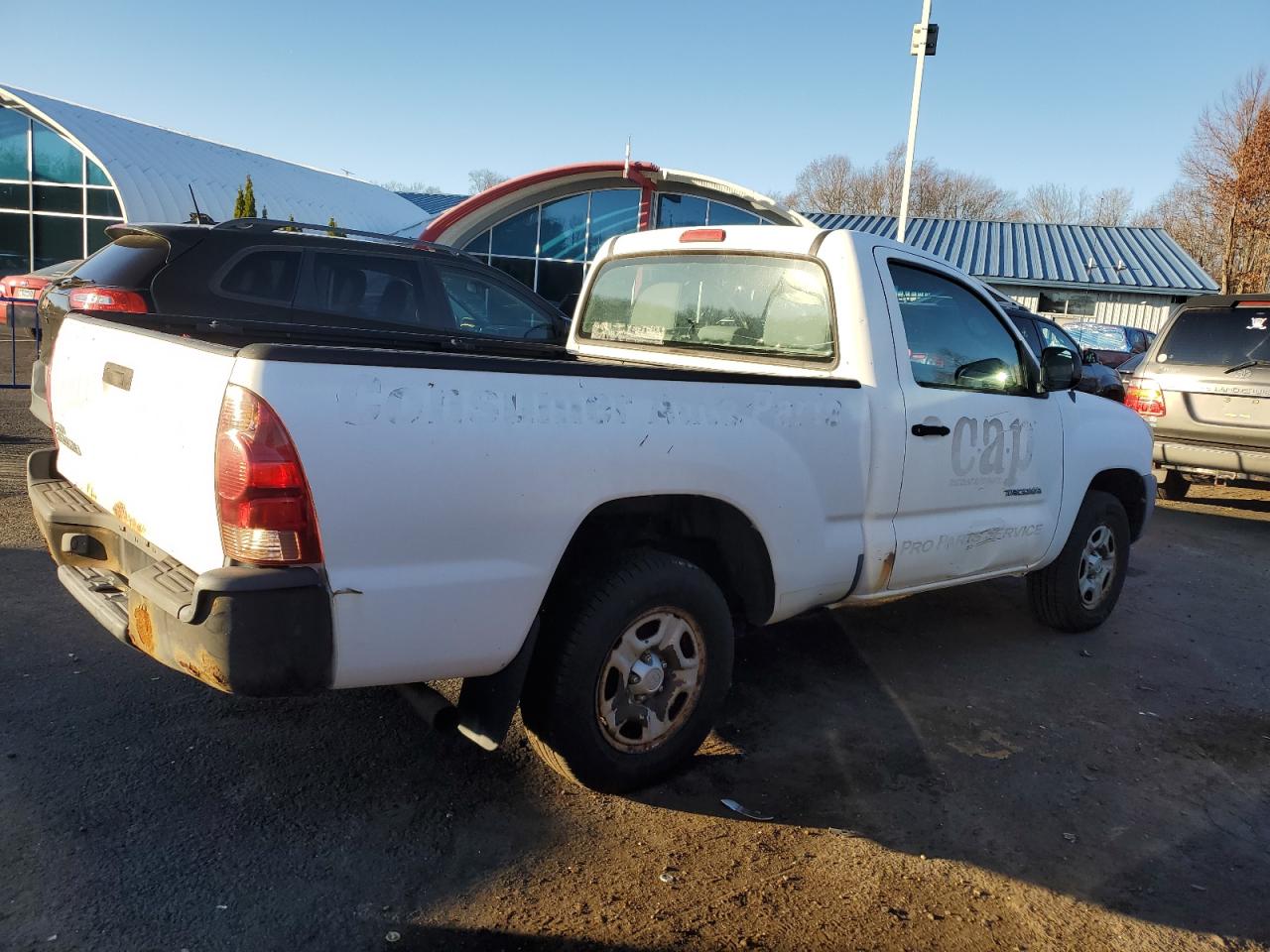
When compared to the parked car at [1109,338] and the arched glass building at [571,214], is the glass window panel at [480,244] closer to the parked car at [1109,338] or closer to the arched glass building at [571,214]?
the arched glass building at [571,214]

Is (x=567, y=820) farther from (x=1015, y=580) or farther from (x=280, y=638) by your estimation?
(x=1015, y=580)

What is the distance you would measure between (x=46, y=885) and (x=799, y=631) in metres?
3.59

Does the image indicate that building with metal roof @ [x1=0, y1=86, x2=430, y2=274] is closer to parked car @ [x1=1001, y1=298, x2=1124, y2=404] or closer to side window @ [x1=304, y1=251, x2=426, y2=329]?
parked car @ [x1=1001, y1=298, x2=1124, y2=404]

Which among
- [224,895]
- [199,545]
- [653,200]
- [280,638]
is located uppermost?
[653,200]

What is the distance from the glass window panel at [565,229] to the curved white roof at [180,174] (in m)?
5.52

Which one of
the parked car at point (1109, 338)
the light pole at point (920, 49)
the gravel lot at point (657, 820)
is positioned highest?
the light pole at point (920, 49)

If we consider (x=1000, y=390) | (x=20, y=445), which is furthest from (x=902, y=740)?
(x=20, y=445)

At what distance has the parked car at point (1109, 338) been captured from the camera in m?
20.3

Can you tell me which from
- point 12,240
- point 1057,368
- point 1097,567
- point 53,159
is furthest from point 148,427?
point 12,240

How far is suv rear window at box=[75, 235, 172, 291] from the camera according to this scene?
6.58 meters

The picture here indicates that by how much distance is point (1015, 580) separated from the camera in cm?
661

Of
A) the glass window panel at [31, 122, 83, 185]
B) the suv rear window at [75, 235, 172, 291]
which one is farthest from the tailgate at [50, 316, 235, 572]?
the glass window panel at [31, 122, 83, 185]

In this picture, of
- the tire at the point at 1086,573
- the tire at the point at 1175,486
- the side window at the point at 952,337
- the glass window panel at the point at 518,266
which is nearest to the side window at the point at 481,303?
the side window at the point at 952,337

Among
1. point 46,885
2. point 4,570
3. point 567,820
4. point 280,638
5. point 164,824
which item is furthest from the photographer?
point 4,570
